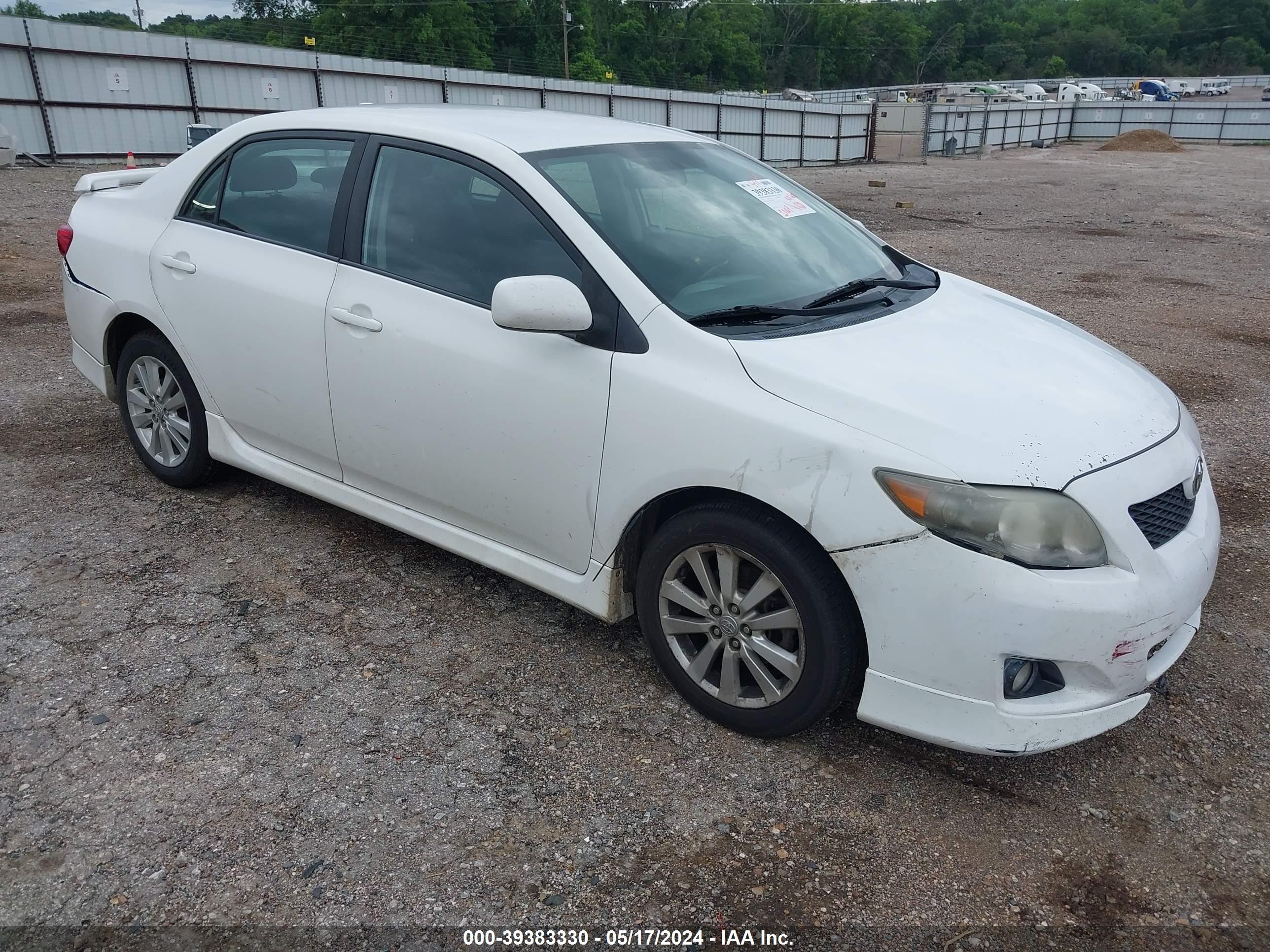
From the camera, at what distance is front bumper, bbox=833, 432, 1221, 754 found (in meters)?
2.45

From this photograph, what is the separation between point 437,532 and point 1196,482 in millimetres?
2485

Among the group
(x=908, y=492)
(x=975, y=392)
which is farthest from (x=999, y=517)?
(x=975, y=392)

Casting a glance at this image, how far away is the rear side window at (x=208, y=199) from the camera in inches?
162

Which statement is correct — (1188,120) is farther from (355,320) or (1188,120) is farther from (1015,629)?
(1015,629)

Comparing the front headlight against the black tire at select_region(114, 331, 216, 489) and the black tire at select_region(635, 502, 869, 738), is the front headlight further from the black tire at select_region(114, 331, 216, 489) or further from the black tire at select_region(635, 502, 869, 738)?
the black tire at select_region(114, 331, 216, 489)

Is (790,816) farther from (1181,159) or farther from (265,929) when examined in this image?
(1181,159)

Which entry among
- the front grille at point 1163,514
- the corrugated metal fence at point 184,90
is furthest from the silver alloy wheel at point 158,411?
the corrugated metal fence at point 184,90

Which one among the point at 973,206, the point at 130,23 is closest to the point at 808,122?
the point at 973,206

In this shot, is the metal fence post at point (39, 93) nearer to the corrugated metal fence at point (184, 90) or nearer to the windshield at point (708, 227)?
the corrugated metal fence at point (184, 90)

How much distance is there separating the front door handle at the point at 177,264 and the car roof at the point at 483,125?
25.1 inches

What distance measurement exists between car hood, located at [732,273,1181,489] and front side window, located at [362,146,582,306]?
0.84 m

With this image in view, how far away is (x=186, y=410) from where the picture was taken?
4359 mm

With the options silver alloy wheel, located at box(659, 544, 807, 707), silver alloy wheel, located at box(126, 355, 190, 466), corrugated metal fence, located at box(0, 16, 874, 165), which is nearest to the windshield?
silver alloy wheel, located at box(659, 544, 807, 707)

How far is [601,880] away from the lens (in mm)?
2443
